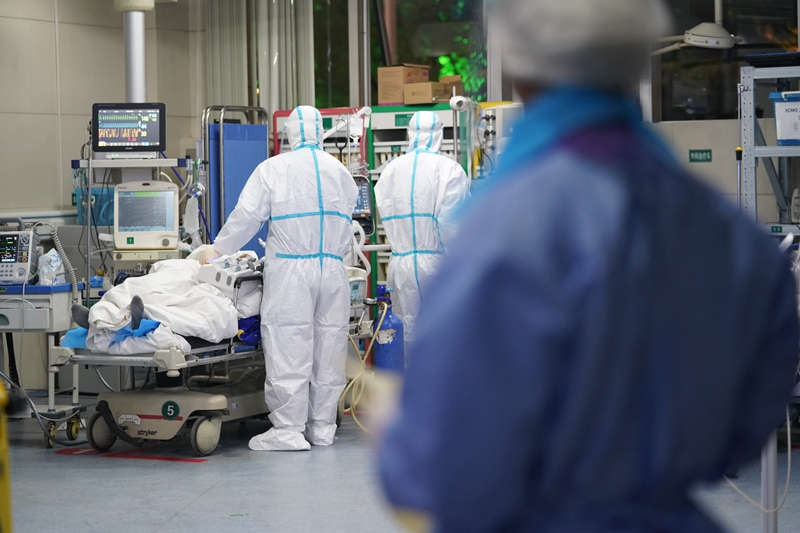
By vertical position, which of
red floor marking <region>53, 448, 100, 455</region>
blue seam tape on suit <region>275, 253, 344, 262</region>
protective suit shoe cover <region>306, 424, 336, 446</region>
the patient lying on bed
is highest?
blue seam tape on suit <region>275, 253, 344, 262</region>

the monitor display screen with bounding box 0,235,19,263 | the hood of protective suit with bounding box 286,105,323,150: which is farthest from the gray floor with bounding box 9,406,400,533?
the hood of protective suit with bounding box 286,105,323,150

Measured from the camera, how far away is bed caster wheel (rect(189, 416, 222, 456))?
574 centimetres

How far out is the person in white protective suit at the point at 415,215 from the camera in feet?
23.0

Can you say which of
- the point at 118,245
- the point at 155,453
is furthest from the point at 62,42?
the point at 155,453

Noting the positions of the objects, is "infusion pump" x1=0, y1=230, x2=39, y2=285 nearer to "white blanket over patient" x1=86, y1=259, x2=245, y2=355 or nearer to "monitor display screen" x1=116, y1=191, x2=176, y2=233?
"monitor display screen" x1=116, y1=191, x2=176, y2=233

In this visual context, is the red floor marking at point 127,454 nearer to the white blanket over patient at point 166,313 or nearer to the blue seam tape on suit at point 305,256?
the white blanket over patient at point 166,313

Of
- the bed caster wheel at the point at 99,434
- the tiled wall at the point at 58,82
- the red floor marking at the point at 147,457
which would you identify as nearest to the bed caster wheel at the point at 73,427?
the bed caster wheel at the point at 99,434

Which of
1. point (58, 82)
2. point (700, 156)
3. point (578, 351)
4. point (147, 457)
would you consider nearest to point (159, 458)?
point (147, 457)

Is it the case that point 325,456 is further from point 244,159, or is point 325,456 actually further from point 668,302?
point 668,302

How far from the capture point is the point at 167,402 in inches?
226

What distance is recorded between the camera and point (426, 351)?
3.59 ft

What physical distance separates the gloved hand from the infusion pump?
3.05ft

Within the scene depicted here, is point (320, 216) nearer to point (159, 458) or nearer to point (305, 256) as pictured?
point (305, 256)

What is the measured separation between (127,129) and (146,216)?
2.06 feet
